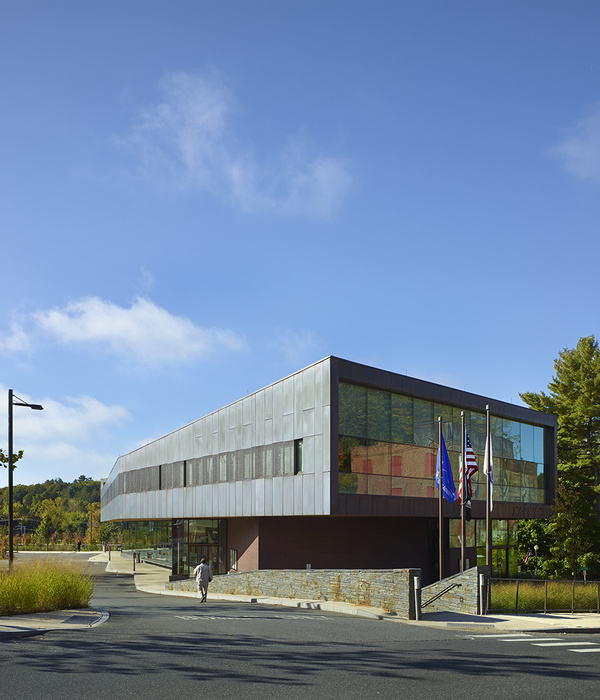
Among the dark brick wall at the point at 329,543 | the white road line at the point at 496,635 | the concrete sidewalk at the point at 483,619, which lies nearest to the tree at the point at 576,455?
the dark brick wall at the point at 329,543

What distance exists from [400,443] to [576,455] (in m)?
30.3

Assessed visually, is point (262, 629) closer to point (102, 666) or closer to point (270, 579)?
point (102, 666)

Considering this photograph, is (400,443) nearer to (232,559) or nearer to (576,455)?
(232,559)

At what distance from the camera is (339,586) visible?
2602cm

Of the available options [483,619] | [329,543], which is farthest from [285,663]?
[329,543]

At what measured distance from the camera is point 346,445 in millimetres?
31500

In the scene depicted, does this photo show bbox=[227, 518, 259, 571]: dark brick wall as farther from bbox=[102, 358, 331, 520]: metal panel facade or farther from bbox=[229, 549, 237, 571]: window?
bbox=[102, 358, 331, 520]: metal panel facade

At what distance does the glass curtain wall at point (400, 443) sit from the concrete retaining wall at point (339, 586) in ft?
15.0

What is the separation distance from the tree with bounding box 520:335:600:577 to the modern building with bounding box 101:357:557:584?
5.98m

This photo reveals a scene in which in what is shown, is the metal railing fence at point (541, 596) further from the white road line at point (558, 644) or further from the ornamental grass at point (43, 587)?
the ornamental grass at point (43, 587)

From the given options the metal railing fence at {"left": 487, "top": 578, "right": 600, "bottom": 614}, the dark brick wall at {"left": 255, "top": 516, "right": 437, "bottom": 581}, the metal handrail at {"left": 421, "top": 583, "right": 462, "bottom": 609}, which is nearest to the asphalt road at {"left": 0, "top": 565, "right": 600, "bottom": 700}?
the metal handrail at {"left": 421, "top": 583, "right": 462, "bottom": 609}

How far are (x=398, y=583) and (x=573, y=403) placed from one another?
41851 mm

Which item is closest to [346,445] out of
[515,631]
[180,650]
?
[515,631]

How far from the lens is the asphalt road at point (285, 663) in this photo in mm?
10742
